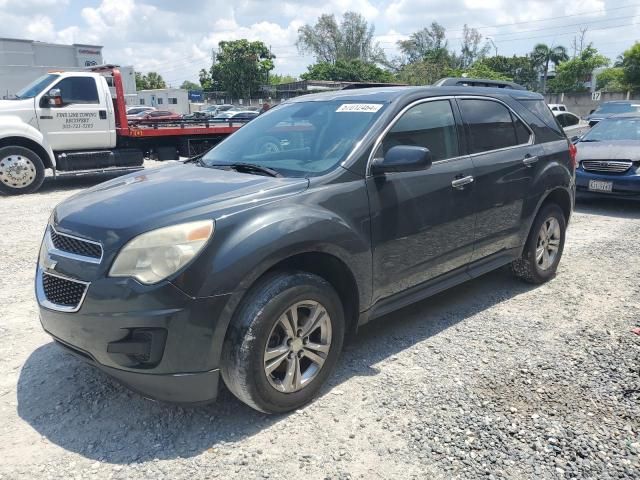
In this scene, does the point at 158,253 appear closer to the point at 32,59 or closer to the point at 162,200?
the point at 162,200

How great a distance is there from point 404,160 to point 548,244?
253 cm

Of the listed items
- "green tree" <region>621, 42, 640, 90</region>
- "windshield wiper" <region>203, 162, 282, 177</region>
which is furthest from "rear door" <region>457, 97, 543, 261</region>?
"green tree" <region>621, 42, 640, 90</region>

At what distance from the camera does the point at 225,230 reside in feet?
9.00

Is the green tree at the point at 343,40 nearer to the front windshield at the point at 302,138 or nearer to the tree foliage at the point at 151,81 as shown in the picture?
the tree foliage at the point at 151,81

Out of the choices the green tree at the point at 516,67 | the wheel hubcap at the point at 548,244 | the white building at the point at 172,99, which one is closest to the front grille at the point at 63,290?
the wheel hubcap at the point at 548,244

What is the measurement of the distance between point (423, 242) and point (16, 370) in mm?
2809

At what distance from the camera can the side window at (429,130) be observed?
367cm

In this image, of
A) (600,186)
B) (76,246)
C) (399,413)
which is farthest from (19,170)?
(600,186)

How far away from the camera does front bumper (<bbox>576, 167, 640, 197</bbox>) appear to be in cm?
817

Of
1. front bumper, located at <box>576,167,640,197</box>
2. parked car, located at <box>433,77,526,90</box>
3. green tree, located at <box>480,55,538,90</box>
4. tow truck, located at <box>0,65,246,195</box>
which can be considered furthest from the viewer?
green tree, located at <box>480,55,538,90</box>

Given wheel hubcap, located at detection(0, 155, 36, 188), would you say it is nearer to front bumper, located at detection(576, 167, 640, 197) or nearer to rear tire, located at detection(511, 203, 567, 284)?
rear tire, located at detection(511, 203, 567, 284)

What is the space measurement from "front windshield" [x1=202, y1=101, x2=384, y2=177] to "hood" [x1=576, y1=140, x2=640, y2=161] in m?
6.32

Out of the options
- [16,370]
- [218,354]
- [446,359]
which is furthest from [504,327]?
[16,370]

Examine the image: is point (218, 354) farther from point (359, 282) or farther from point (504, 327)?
point (504, 327)
